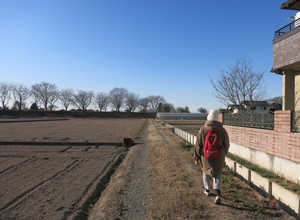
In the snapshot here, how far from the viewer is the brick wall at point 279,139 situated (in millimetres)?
5666

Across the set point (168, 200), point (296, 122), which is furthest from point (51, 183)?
point (296, 122)

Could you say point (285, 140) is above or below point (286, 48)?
below

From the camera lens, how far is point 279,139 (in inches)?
250

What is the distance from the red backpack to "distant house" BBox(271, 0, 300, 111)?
7308 mm

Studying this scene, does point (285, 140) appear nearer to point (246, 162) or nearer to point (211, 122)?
point (246, 162)

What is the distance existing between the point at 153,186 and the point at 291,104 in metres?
9.01

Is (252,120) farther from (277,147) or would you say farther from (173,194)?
(173,194)

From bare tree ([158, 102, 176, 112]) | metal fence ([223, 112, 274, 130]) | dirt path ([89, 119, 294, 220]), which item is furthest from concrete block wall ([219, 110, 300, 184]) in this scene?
bare tree ([158, 102, 176, 112])

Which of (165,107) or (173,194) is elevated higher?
(165,107)

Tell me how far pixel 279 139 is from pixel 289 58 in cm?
472

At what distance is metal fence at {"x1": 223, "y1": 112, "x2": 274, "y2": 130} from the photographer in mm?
7189

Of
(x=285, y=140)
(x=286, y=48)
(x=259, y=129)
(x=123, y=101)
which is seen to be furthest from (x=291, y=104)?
(x=123, y=101)

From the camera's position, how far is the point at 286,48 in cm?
938

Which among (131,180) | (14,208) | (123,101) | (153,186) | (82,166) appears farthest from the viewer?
(123,101)
